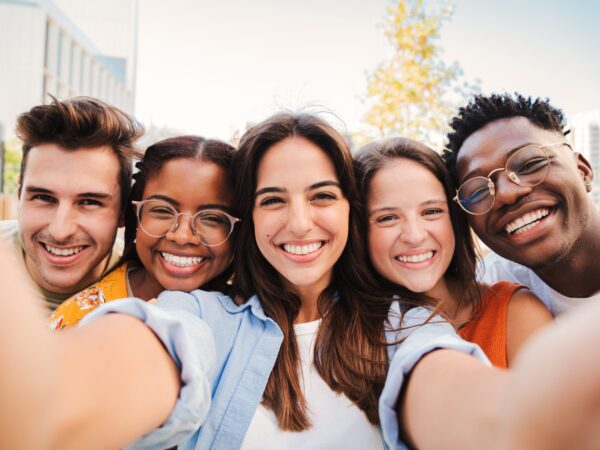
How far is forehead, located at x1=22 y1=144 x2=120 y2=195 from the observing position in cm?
246

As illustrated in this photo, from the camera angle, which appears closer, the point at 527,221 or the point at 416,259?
the point at 416,259

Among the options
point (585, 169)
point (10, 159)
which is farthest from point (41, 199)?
point (10, 159)

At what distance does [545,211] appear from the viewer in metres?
2.45

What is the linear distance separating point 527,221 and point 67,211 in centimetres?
256

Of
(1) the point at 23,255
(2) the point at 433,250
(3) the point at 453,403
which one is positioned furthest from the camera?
(1) the point at 23,255

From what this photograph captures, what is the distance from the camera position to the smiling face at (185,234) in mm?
2352

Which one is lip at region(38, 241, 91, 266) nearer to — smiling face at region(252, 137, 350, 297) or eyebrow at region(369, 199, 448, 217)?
smiling face at region(252, 137, 350, 297)

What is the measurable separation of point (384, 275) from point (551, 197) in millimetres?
1060

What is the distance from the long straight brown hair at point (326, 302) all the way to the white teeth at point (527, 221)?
34.6 inches

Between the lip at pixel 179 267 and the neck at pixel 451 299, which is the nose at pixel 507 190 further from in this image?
the lip at pixel 179 267

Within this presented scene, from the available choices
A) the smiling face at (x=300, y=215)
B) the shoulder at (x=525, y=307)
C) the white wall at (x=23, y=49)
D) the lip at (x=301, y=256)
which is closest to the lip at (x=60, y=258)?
the smiling face at (x=300, y=215)

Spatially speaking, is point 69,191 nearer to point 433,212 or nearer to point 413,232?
point 413,232

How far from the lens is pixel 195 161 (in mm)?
2430

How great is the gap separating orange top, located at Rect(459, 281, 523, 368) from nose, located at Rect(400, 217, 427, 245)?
46 cm
